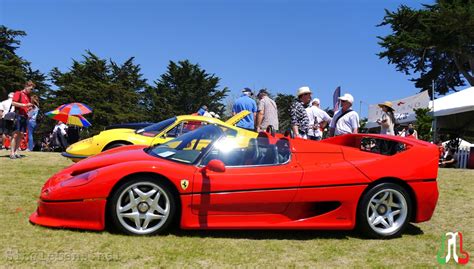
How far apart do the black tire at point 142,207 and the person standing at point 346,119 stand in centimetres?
371

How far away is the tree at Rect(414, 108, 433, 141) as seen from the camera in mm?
17266

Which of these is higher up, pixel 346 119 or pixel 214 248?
pixel 346 119

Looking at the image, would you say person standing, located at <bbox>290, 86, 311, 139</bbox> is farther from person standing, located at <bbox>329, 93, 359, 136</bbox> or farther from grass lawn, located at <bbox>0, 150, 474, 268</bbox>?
grass lawn, located at <bbox>0, 150, 474, 268</bbox>

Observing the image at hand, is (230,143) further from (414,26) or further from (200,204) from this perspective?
(414,26)

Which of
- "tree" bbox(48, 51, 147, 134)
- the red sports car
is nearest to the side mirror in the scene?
the red sports car

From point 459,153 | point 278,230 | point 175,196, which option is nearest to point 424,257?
point 278,230

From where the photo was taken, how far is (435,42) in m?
30.1

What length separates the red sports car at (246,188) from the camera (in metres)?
3.83

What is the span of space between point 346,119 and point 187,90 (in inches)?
1788

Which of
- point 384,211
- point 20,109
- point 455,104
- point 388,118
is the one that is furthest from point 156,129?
point 455,104

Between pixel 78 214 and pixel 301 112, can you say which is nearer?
pixel 78 214

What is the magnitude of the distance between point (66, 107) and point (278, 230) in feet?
52.0

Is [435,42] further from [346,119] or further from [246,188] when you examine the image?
[246,188]

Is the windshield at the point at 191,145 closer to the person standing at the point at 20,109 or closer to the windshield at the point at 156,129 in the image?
the windshield at the point at 156,129
